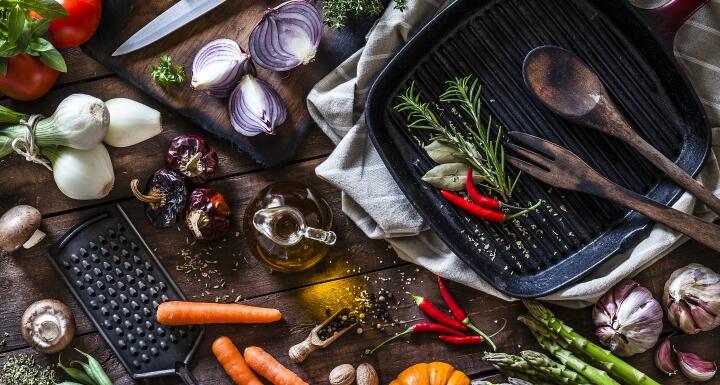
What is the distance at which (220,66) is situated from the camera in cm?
212

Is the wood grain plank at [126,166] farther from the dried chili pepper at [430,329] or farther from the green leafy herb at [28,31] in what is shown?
the dried chili pepper at [430,329]

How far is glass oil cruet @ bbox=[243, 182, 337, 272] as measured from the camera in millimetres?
2092

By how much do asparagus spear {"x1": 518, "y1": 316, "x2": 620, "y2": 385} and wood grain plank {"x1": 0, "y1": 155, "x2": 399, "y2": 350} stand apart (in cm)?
47

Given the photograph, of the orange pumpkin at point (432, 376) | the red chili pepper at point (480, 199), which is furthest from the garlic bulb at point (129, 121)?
the orange pumpkin at point (432, 376)

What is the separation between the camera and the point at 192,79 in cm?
216

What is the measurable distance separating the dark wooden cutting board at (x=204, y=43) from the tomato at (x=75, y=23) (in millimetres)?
59

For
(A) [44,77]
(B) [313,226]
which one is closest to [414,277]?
(B) [313,226]

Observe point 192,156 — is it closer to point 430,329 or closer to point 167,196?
point 167,196

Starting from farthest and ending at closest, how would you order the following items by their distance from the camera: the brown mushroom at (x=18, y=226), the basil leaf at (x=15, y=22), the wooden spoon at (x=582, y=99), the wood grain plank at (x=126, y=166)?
the wood grain plank at (x=126, y=166)
the brown mushroom at (x=18, y=226)
the wooden spoon at (x=582, y=99)
the basil leaf at (x=15, y=22)

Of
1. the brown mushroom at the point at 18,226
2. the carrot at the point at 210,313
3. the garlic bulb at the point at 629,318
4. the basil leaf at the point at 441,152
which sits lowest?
the carrot at the point at 210,313

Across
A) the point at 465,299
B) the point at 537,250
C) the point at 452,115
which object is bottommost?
the point at 465,299

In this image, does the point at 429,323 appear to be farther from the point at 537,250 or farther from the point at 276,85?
the point at 276,85

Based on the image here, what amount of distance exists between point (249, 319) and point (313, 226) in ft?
1.21

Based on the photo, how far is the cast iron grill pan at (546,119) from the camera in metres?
2.14
